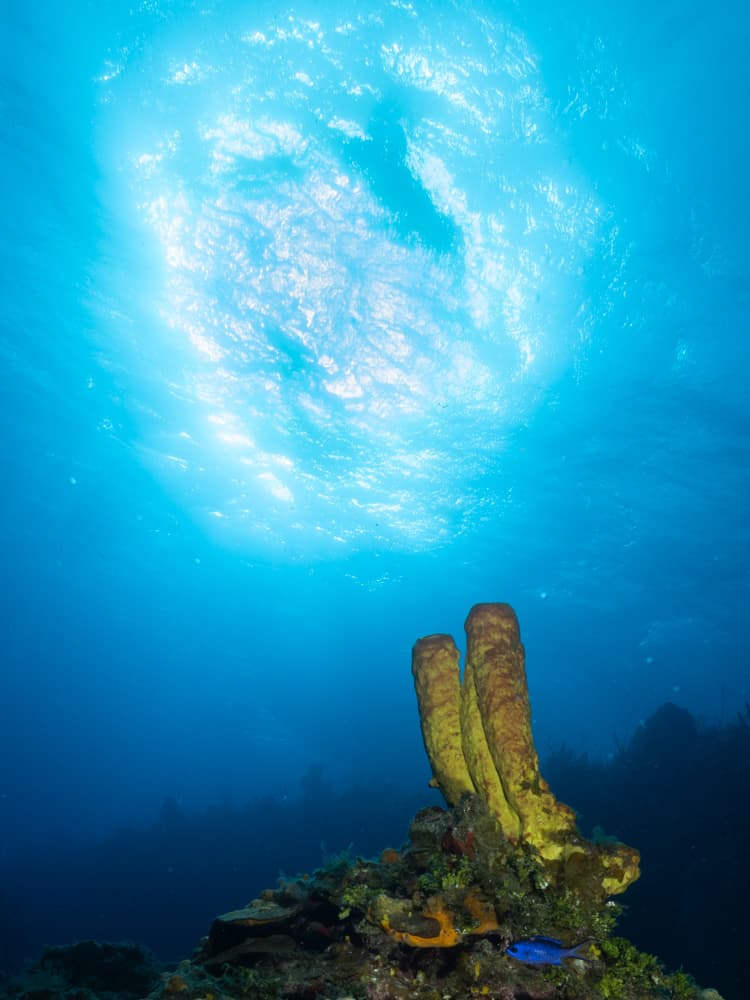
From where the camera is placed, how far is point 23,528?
39031mm

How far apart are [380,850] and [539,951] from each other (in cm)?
2043

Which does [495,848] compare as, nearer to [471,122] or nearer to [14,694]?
[471,122]

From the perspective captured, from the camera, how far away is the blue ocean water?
10.7m

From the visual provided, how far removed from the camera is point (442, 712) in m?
4.79

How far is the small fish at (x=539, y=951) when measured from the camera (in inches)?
120

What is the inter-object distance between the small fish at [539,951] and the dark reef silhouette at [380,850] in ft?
5.54

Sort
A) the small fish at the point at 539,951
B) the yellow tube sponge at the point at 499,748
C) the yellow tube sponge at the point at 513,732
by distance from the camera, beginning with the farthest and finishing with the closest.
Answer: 1. the yellow tube sponge at the point at 513,732
2. the yellow tube sponge at the point at 499,748
3. the small fish at the point at 539,951

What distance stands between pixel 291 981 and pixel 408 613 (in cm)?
Answer: 4185

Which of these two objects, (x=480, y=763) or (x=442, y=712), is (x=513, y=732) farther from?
(x=442, y=712)

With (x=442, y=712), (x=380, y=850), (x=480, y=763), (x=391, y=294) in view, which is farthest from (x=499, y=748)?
(x=380, y=850)

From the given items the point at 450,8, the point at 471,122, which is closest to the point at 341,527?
the point at 471,122

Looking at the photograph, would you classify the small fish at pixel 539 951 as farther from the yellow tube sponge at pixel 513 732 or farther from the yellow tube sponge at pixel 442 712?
the yellow tube sponge at pixel 442 712

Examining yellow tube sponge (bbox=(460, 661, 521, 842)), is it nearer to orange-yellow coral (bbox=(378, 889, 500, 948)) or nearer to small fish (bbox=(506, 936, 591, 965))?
orange-yellow coral (bbox=(378, 889, 500, 948))

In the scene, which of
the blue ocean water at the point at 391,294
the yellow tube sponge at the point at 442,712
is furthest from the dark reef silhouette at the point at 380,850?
the blue ocean water at the point at 391,294
